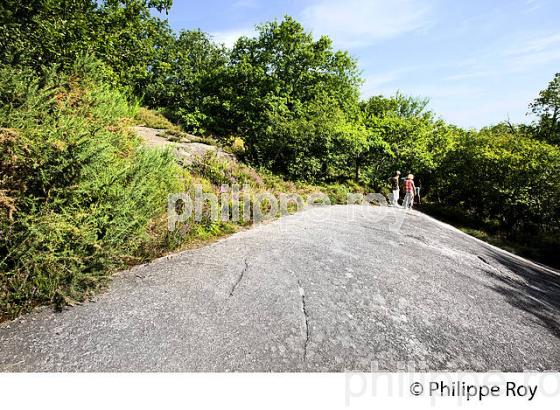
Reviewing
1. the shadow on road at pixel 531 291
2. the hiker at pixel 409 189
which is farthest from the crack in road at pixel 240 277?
the hiker at pixel 409 189

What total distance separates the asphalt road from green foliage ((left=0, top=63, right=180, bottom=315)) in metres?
0.42

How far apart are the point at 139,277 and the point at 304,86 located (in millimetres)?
17587

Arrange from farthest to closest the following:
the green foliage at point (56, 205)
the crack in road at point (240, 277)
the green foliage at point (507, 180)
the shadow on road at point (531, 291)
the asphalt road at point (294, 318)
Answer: the green foliage at point (507, 180) → the shadow on road at point (531, 291) → the crack in road at point (240, 277) → the green foliage at point (56, 205) → the asphalt road at point (294, 318)

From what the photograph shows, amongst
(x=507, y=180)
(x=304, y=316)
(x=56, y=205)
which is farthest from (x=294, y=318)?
(x=507, y=180)

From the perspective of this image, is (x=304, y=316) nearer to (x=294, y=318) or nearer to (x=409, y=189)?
(x=294, y=318)

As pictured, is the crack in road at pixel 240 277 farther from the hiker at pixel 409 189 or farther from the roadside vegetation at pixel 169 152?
the hiker at pixel 409 189

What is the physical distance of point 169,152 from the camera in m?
6.18

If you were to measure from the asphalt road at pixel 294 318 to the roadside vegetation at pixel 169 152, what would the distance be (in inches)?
24.2

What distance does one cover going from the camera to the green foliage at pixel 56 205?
3.45 metres

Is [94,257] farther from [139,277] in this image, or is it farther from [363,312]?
[363,312]

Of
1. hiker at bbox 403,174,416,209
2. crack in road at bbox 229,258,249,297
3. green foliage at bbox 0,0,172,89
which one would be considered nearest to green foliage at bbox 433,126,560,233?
hiker at bbox 403,174,416,209

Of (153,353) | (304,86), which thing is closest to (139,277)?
(153,353)

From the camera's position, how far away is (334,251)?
21.7ft

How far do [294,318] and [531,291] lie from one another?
20.7 ft
